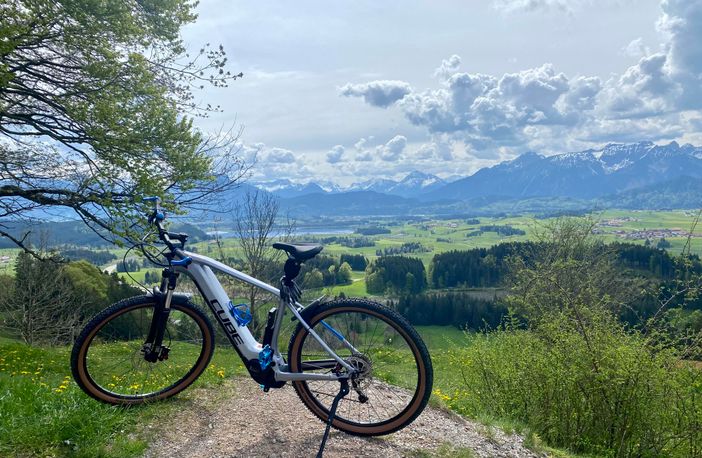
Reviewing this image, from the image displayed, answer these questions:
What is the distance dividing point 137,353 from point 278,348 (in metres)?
1.67

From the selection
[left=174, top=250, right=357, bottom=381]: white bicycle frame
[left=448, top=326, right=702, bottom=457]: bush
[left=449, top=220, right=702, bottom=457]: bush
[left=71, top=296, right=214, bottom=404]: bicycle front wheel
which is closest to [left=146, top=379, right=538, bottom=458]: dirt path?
[left=71, top=296, right=214, bottom=404]: bicycle front wheel

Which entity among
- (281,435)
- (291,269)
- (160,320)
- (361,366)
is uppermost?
(291,269)

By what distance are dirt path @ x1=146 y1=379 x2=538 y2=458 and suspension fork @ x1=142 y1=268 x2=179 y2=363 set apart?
68 centimetres

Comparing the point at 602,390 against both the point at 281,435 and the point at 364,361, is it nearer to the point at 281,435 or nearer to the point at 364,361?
the point at 364,361

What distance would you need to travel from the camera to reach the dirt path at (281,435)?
4.26 meters

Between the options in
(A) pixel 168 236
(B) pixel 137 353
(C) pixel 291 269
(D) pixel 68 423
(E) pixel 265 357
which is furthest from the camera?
(B) pixel 137 353

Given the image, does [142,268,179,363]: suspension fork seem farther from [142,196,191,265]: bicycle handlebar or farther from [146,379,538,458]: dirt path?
[146,379,538,458]: dirt path

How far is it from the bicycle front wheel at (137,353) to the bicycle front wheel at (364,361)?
128cm

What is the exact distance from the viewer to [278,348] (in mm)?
4754

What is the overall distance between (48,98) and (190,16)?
381cm

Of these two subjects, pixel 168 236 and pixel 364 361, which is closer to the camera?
pixel 364 361

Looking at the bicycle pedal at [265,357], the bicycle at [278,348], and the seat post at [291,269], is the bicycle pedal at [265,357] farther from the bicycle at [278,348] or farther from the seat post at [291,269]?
the seat post at [291,269]

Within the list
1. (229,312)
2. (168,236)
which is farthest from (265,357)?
(168,236)

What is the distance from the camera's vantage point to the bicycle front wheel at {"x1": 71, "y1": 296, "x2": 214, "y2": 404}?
15.2 feet
